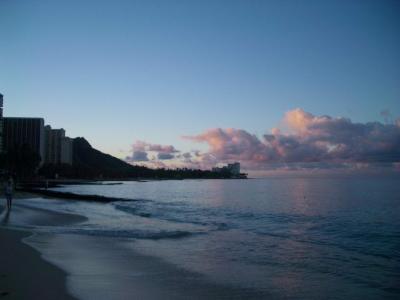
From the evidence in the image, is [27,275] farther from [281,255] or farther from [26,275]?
[281,255]

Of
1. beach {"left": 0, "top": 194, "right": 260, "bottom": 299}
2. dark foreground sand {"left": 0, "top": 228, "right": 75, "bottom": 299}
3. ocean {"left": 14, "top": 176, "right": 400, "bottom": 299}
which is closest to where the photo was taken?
dark foreground sand {"left": 0, "top": 228, "right": 75, "bottom": 299}

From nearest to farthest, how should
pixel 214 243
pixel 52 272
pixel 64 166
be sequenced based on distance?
pixel 52 272 < pixel 214 243 < pixel 64 166

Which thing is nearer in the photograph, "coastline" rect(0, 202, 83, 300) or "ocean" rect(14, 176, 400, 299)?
"coastline" rect(0, 202, 83, 300)

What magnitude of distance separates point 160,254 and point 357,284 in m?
6.93

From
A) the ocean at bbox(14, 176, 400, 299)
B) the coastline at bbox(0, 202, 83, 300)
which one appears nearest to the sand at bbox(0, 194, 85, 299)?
the coastline at bbox(0, 202, 83, 300)

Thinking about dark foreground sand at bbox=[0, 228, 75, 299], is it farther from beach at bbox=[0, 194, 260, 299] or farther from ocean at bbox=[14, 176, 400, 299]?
ocean at bbox=[14, 176, 400, 299]

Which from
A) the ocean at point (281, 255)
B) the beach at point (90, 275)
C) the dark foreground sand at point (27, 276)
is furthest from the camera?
the ocean at point (281, 255)

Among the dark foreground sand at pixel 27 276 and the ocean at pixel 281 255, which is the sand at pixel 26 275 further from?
the ocean at pixel 281 255

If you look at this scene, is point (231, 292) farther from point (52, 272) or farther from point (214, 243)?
point (214, 243)

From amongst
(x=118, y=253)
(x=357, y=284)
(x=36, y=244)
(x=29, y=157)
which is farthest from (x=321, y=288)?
(x=29, y=157)

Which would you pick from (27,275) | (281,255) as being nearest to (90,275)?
(27,275)

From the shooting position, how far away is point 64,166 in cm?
18850

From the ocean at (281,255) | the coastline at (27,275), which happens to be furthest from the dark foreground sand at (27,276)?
the ocean at (281,255)

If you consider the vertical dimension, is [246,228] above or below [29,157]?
below
